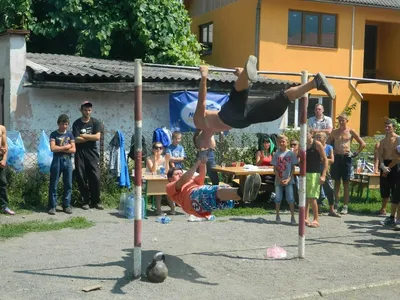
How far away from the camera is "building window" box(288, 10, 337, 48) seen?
864 inches

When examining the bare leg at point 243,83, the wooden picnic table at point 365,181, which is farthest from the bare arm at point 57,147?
the wooden picnic table at point 365,181

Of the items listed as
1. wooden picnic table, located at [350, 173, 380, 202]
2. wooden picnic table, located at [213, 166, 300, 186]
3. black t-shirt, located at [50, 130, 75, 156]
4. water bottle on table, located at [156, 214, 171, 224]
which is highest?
black t-shirt, located at [50, 130, 75, 156]

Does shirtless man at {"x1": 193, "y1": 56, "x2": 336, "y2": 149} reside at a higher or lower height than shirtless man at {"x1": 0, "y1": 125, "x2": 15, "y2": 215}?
higher

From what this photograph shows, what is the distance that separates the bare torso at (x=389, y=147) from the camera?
11500 millimetres

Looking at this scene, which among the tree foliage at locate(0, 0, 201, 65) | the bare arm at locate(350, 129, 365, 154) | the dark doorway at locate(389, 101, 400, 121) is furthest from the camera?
the dark doorway at locate(389, 101, 400, 121)

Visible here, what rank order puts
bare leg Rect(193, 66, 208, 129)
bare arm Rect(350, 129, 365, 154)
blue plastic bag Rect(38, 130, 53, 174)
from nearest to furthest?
1. bare leg Rect(193, 66, 208, 129)
2. blue plastic bag Rect(38, 130, 53, 174)
3. bare arm Rect(350, 129, 365, 154)

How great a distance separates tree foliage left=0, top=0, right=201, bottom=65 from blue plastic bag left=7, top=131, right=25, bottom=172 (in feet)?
25.1

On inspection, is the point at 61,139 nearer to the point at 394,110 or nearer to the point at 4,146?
the point at 4,146

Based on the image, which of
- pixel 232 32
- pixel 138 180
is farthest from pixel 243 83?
pixel 232 32

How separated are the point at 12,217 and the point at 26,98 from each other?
2.98 metres

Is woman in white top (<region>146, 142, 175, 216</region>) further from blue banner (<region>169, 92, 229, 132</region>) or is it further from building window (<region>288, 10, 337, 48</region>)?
building window (<region>288, 10, 337, 48</region>)

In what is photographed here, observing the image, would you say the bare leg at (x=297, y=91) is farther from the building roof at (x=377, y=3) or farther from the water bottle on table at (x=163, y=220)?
the building roof at (x=377, y=3)

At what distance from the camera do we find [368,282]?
7133 millimetres

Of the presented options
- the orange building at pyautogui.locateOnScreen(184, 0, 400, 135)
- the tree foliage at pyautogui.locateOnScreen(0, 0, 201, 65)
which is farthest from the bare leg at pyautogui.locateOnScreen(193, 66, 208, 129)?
the orange building at pyautogui.locateOnScreen(184, 0, 400, 135)
